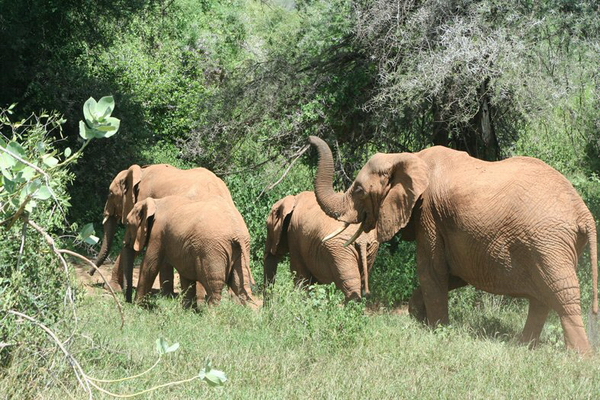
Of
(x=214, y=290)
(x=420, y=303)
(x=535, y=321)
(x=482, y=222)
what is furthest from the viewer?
(x=214, y=290)

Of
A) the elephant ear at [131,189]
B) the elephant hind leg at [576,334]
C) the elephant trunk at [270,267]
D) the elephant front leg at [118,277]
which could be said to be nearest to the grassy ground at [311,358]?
the elephant hind leg at [576,334]

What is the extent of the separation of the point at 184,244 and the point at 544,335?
13.1 ft

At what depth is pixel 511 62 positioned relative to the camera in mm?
11234

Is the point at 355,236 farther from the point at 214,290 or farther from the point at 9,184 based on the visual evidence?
the point at 9,184

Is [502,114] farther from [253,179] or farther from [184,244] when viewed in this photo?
[184,244]

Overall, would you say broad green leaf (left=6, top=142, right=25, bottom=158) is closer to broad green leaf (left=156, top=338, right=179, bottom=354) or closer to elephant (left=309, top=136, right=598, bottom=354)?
broad green leaf (left=156, top=338, right=179, bottom=354)

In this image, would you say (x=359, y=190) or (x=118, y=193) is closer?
(x=359, y=190)

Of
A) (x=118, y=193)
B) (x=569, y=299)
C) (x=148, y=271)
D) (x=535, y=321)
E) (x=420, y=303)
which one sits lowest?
(x=118, y=193)

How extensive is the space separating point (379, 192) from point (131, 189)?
5.00 meters

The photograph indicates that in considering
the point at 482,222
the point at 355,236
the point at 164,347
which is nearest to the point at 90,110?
the point at 164,347

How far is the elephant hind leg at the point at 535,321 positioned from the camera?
885cm

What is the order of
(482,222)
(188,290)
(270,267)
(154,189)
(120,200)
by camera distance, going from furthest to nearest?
(120,200) → (154,189) → (270,267) → (188,290) → (482,222)

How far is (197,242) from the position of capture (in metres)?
10.3

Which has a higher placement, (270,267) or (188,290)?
(270,267)
